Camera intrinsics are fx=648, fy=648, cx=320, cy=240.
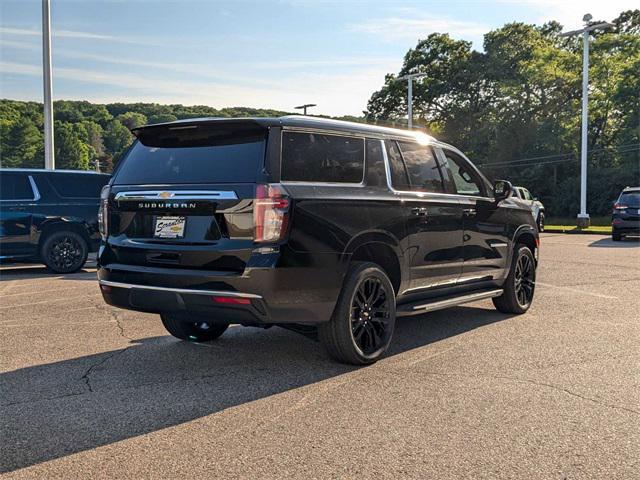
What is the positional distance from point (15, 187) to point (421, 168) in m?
8.07

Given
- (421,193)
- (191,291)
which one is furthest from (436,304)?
(191,291)

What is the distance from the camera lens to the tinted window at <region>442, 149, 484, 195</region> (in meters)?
6.53

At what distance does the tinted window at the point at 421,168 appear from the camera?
591 centimetres

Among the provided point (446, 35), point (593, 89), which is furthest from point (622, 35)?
point (446, 35)

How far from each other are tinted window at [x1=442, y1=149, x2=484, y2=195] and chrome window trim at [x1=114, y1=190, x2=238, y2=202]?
9.20ft

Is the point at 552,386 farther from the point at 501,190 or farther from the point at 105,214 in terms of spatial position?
the point at 105,214

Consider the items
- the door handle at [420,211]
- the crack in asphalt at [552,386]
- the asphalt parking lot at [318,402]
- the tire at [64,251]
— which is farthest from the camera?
the tire at [64,251]

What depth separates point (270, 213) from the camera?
14.5 ft

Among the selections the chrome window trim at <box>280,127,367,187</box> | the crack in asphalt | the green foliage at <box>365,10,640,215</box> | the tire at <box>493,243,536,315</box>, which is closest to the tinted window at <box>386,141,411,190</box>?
the chrome window trim at <box>280,127,367,187</box>

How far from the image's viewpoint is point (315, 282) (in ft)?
15.4

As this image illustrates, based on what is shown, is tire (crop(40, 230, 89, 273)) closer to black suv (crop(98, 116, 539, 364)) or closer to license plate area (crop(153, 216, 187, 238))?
black suv (crop(98, 116, 539, 364))

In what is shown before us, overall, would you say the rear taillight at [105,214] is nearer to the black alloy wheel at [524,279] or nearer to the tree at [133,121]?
the tree at [133,121]

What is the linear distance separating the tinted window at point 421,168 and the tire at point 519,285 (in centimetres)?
174

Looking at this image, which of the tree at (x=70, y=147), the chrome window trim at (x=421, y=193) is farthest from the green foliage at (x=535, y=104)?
the tree at (x=70, y=147)
